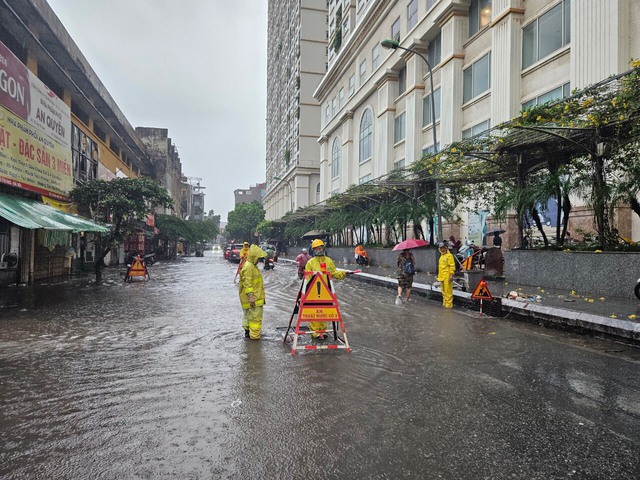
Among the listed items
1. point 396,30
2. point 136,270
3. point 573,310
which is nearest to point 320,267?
point 573,310

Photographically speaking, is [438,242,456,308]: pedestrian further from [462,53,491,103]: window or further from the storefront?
[462,53,491,103]: window

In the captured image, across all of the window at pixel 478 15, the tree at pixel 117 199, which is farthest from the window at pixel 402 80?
the tree at pixel 117 199

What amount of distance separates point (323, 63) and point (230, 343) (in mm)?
73942

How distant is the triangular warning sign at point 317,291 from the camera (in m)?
6.34

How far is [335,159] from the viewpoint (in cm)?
5100

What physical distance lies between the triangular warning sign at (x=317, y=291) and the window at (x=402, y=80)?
3086cm

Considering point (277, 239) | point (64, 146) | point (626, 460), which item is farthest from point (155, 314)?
point (277, 239)

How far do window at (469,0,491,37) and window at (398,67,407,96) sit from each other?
8.46 metres

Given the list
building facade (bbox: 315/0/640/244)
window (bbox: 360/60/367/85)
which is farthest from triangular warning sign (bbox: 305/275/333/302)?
window (bbox: 360/60/367/85)

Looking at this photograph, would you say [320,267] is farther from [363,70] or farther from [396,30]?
[363,70]

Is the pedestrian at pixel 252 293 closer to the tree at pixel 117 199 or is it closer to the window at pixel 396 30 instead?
the tree at pixel 117 199

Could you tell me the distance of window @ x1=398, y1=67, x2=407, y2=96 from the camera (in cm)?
3384

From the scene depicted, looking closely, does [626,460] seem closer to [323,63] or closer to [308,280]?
[308,280]

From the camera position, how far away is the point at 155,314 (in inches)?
375
